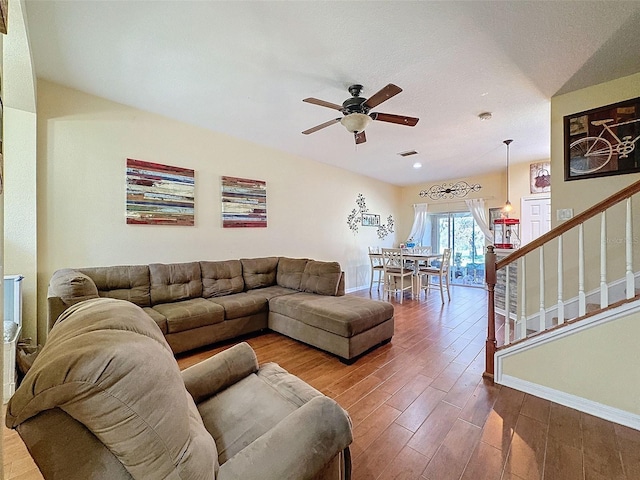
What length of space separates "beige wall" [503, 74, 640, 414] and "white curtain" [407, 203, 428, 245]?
4038mm

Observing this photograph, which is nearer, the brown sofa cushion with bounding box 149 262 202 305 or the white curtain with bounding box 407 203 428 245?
the brown sofa cushion with bounding box 149 262 202 305

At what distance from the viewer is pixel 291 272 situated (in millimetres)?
3994

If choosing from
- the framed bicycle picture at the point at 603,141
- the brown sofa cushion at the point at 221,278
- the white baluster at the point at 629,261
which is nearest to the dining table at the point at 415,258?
the framed bicycle picture at the point at 603,141

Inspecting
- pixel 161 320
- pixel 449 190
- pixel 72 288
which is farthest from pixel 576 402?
pixel 449 190

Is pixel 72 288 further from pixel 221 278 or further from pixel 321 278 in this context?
pixel 321 278

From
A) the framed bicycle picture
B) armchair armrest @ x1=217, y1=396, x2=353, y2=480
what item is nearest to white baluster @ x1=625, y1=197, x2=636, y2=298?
the framed bicycle picture

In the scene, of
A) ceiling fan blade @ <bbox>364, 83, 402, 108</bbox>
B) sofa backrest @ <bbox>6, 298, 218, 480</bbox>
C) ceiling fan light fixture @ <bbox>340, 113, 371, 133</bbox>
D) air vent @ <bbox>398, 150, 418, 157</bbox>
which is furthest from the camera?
air vent @ <bbox>398, 150, 418, 157</bbox>

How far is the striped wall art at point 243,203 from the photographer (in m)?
4.03

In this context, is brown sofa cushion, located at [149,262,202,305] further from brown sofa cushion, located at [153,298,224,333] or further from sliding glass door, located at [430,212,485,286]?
sliding glass door, located at [430,212,485,286]

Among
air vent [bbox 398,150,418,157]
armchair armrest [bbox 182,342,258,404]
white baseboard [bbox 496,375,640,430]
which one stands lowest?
white baseboard [bbox 496,375,640,430]

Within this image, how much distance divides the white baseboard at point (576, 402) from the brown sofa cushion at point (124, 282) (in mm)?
3512

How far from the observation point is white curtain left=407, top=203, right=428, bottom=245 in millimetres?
7199

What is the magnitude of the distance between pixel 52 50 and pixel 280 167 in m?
2.91

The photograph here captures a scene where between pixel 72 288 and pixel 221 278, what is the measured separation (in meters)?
1.52
